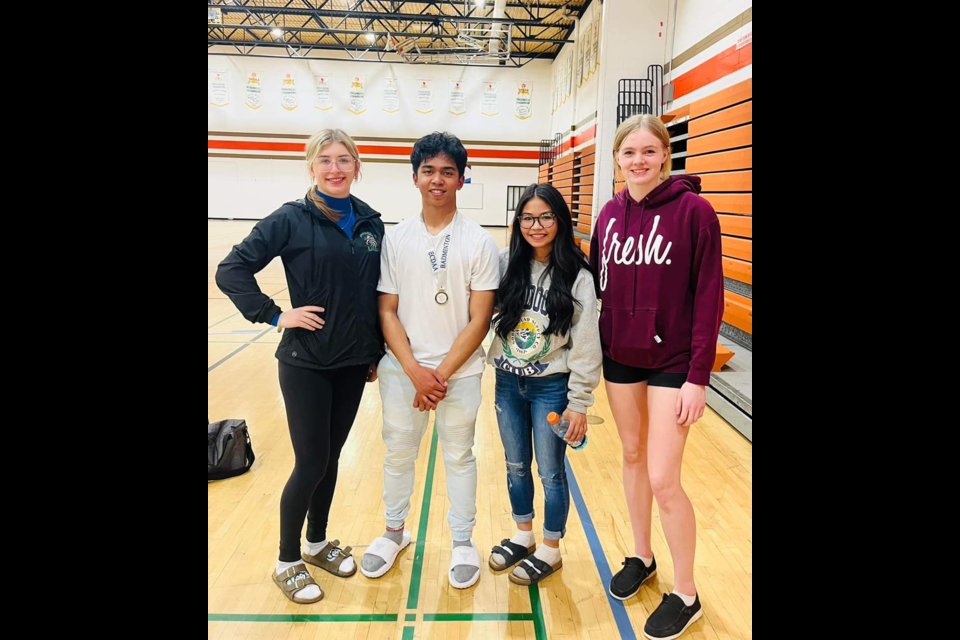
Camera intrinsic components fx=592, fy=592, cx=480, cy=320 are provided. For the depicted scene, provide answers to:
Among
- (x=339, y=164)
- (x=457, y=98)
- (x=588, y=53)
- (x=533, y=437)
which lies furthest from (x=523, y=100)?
(x=533, y=437)

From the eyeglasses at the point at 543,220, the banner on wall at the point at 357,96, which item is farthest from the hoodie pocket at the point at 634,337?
the banner on wall at the point at 357,96

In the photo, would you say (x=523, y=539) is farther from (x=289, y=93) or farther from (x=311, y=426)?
(x=289, y=93)

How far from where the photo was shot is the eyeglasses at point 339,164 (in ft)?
6.95

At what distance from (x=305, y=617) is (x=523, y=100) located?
1875 centimetres

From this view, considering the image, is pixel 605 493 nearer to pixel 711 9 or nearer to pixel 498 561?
pixel 498 561

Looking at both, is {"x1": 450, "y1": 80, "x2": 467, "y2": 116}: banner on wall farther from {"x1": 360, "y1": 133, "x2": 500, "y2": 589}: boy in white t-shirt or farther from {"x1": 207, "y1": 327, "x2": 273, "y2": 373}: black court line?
{"x1": 360, "y1": 133, "x2": 500, "y2": 589}: boy in white t-shirt

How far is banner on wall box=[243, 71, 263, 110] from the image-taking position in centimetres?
1862

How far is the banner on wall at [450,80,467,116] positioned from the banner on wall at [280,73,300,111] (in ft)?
16.0

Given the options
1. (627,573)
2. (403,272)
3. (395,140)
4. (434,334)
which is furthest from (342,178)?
(395,140)

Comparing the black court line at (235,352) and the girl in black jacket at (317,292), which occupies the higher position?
the girl in black jacket at (317,292)

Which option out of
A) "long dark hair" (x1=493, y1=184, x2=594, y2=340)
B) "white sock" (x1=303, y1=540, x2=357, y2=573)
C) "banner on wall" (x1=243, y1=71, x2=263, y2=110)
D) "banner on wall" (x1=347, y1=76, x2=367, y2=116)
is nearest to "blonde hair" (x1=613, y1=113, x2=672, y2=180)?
"long dark hair" (x1=493, y1=184, x2=594, y2=340)

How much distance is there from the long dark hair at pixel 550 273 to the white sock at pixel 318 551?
117 cm

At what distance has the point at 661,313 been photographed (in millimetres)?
1971

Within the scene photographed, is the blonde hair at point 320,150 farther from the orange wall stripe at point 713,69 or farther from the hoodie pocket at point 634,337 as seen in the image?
the orange wall stripe at point 713,69
